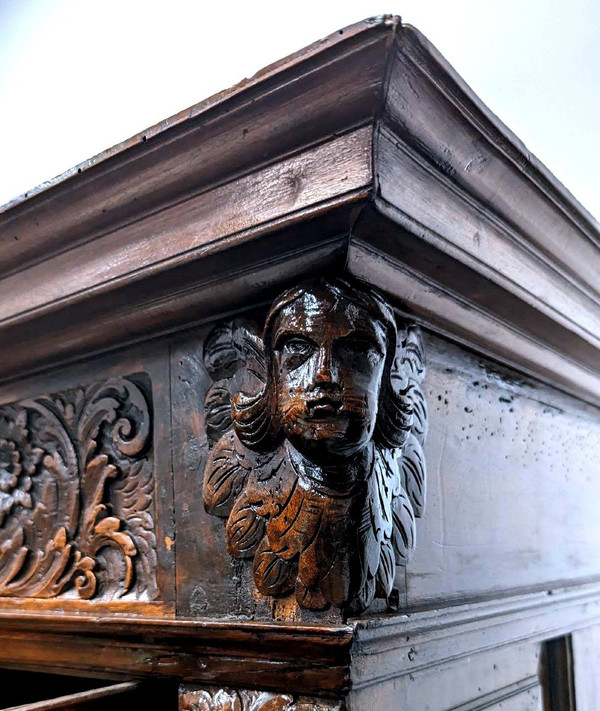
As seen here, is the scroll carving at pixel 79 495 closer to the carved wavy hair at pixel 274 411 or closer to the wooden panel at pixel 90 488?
the wooden panel at pixel 90 488

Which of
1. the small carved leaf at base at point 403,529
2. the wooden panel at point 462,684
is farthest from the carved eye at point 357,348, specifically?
the wooden panel at point 462,684

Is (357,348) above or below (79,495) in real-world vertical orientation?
above

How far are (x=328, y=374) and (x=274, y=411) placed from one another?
6cm

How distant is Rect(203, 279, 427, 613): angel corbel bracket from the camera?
540mm

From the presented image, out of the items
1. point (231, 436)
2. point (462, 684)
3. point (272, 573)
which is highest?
point (231, 436)

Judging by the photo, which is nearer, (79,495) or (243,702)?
(243,702)

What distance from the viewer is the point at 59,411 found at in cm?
81

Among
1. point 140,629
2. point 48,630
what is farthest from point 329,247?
point 48,630

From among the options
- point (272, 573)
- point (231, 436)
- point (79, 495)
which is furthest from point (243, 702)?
point (79, 495)

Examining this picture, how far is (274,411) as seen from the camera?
58cm

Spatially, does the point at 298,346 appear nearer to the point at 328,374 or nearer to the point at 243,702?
the point at 328,374

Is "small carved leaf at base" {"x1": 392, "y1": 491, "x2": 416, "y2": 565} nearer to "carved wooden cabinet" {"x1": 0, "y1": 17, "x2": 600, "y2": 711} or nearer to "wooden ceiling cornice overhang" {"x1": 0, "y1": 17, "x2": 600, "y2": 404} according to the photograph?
"carved wooden cabinet" {"x1": 0, "y1": 17, "x2": 600, "y2": 711}

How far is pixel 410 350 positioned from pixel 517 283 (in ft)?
0.40

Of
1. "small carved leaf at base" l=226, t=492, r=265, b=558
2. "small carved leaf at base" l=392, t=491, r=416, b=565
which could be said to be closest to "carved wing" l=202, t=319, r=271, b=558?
"small carved leaf at base" l=226, t=492, r=265, b=558
